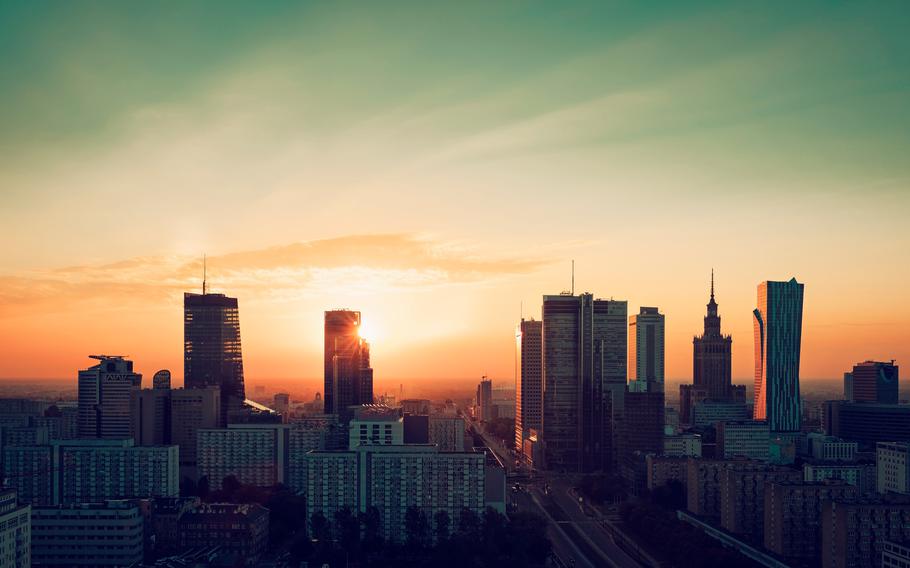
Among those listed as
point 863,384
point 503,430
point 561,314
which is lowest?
point 503,430

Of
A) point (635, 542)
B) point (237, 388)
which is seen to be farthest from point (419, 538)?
point (237, 388)

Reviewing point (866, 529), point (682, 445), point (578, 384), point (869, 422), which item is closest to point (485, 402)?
point (578, 384)

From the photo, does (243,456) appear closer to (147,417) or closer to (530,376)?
(147,417)

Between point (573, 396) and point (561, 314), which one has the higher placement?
point (561, 314)

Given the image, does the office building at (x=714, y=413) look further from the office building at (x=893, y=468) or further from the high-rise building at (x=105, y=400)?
the high-rise building at (x=105, y=400)

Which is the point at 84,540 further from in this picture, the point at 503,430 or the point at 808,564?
the point at 503,430

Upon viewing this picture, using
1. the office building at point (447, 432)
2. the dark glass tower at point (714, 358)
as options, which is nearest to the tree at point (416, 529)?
the office building at point (447, 432)

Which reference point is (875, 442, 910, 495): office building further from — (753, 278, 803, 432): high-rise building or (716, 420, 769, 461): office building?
(753, 278, 803, 432): high-rise building
